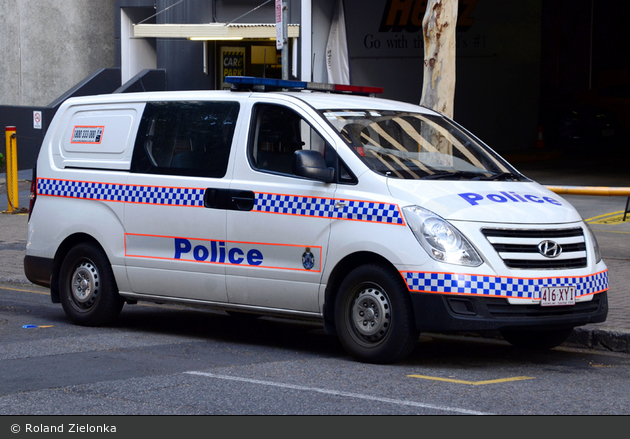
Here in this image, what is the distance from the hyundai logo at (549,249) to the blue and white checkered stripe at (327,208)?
978 millimetres

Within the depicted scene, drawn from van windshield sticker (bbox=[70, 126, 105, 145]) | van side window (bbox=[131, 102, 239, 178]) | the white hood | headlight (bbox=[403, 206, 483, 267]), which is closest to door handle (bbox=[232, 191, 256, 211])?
van side window (bbox=[131, 102, 239, 178])

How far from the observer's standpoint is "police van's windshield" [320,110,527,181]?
6.97 m

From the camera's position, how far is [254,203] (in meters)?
7.24

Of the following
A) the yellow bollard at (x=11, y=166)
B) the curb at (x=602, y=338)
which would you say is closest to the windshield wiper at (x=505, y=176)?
the curb at (x=602, y=338)

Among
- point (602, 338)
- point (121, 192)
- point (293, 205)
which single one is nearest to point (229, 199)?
point (293, 205)

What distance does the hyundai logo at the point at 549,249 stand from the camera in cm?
647

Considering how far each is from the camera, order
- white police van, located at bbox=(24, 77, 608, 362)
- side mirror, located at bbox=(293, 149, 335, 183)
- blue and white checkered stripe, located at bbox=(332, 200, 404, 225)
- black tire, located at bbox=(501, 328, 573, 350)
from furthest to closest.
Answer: black tire, located at bbox=(501, 328, 573, 350)
side mirror, located at bbox=(293, 149, 335, 183)
blue and white checkered stripe, located at bbox=(332, 200, 404, 225)
white police van, located at bbox=(24, 77, 608, 362)

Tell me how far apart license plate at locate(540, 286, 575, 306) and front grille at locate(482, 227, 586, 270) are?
0.49 feet

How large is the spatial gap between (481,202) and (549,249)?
568 mm

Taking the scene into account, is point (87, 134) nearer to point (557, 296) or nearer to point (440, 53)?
point (440, 53)

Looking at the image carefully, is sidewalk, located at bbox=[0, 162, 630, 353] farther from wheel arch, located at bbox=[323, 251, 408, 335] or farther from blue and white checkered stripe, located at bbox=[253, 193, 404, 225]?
blue and white checkered stripe, located at bbox=[253, 193, 404, 225]

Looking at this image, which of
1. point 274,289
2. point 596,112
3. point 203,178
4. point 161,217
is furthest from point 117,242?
point 596,112

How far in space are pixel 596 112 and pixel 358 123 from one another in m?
23.8

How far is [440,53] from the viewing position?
10.5 meters
